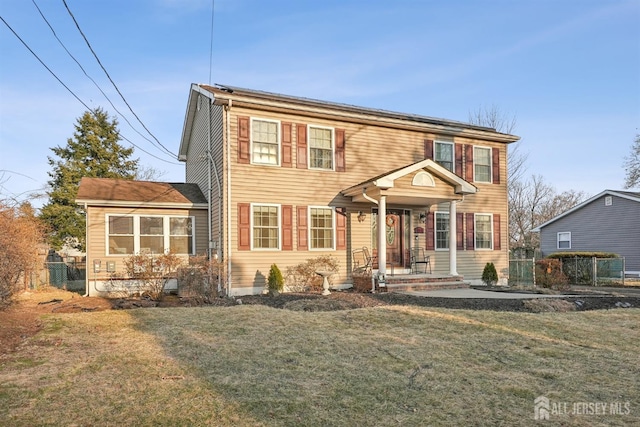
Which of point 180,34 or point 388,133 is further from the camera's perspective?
point 388,133

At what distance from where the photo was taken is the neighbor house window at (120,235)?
12.4 metres

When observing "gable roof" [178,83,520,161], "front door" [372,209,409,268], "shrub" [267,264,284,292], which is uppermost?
"gable roof" [178,83,520,161]

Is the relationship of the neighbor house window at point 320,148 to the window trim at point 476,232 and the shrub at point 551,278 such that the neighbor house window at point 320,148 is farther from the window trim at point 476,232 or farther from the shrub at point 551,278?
the shrub at point 551,278

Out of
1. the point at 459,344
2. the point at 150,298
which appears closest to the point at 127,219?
the point at 150,298

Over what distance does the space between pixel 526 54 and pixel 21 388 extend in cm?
1729

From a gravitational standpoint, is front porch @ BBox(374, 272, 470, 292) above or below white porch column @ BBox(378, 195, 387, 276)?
below

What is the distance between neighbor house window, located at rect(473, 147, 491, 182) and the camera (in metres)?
15.8

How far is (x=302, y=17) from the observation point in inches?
517

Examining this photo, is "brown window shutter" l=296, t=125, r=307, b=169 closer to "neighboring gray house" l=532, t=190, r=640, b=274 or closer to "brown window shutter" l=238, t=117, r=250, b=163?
"brown window shutter" l=238, t=117, r=250, b=163

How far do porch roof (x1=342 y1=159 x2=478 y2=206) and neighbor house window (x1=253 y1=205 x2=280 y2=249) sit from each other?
238 centimetres

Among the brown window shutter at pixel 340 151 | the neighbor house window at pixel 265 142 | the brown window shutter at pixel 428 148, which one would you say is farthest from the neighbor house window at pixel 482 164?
the neighbor house window at pixel 265 142

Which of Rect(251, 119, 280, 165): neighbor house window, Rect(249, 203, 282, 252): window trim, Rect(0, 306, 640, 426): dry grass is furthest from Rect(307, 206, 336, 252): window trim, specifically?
Rect(0, 306, 640, 426): dry grass

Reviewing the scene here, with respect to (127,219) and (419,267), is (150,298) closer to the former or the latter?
(127,219)

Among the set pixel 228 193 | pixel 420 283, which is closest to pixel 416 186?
pixel 420 283
